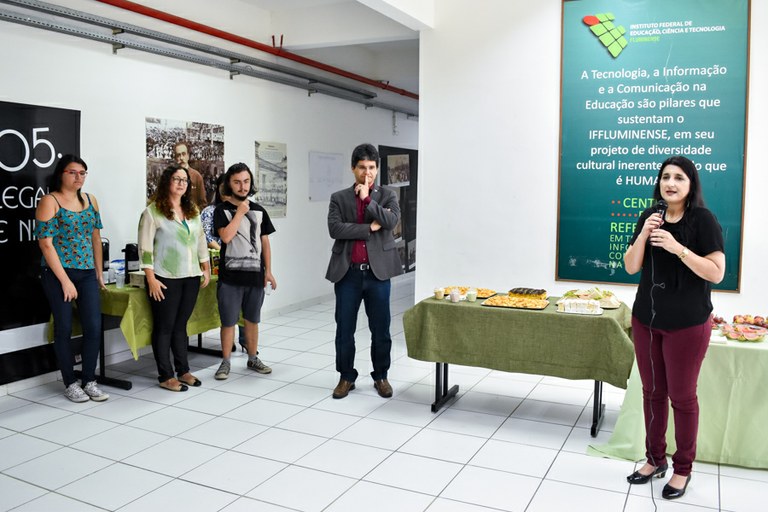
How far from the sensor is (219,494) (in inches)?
126

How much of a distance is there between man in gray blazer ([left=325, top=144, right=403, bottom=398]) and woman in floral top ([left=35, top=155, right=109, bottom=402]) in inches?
65.0

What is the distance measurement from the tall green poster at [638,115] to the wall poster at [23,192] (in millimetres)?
3974

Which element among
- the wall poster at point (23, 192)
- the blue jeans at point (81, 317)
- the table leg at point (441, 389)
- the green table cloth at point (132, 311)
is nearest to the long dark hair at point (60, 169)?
the wall poster at point (23, 192)

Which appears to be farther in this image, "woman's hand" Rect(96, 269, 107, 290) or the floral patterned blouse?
"woman's hand" Rect(96, 269, 107, 290)

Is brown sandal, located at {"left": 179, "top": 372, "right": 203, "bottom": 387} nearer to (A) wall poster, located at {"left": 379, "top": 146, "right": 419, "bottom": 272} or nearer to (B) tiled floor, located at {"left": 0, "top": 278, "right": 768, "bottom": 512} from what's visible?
(B) tiled floor, located at {"left": 0, "top": 278, "right": 768, "bottom": 512}

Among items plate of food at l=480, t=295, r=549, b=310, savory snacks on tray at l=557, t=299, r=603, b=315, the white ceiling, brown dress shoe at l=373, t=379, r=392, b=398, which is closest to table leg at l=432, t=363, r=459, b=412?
brown dress shoe at l=373, t=379, r=392, b=398

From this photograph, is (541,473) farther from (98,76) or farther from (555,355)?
(98,76)

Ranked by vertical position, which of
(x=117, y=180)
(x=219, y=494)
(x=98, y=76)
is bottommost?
(x=219, y=494)

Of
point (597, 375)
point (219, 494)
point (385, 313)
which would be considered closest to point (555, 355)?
point (597, 375)

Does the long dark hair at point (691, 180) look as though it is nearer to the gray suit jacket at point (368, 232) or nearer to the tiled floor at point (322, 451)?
the tiled floor at point (322, 451)

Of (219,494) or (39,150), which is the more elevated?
(39,150)

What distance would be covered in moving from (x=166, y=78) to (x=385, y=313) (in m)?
3.08

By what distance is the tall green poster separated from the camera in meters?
4.91

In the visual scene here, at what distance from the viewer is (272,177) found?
7.54 meters
